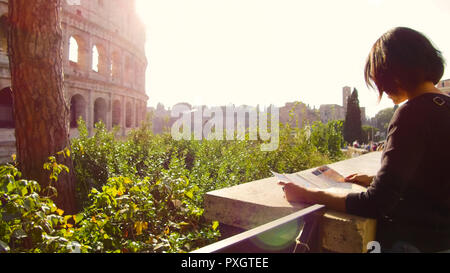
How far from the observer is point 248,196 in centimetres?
179

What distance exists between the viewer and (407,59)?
1.34 meters

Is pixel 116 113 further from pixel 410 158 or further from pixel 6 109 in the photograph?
pixel 410 158

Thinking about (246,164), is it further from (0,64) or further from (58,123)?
(0,64)

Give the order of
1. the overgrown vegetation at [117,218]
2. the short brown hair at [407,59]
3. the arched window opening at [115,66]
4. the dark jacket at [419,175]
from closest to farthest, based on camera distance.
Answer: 1. the dark jacket at [419,175]
2. the short brown hair at [407,59]
3. the overgrown vegetation at [117,218]
4. the arched window opening at [115,66]

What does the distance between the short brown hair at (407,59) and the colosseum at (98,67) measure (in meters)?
18.0

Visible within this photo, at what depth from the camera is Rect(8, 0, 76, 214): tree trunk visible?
375 cm

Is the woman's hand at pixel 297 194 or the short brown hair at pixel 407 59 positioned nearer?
the short brown hair at pixel 407 59

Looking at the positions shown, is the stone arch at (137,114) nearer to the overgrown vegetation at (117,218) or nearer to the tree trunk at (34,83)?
the overgrown vegetation at (117,218)

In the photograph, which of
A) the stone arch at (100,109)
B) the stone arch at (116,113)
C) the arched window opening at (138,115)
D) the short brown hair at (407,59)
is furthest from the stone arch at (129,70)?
the short brown hair at (407,59)

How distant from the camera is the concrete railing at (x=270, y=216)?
136cm

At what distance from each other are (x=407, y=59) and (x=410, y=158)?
48 centimetres

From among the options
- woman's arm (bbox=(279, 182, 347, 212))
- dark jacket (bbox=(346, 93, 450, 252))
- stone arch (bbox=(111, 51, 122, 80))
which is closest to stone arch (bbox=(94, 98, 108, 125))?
stone arch (bbox=(111, 51, 122, 80))

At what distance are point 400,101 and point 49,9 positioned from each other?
171 inches
